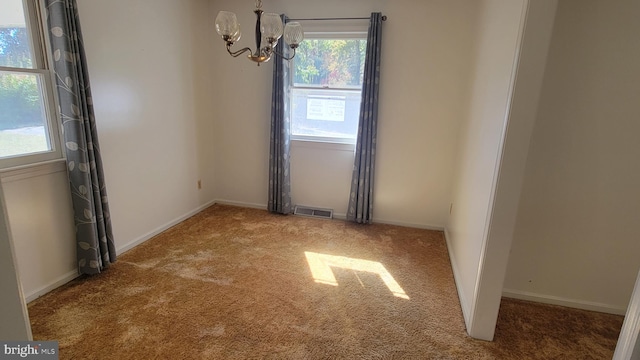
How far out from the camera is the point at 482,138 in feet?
7.57

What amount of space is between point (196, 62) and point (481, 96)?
10.1 ft

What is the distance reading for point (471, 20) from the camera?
10.3 feet

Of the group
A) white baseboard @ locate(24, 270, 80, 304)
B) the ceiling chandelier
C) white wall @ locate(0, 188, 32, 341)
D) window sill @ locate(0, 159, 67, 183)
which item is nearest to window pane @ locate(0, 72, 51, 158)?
window sill @ locate(0, 159, 67, 183)

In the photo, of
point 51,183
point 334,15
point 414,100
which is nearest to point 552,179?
point 414,100

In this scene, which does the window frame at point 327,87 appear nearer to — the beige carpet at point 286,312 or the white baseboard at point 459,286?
the beige carpet at point 286,312

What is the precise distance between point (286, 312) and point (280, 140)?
7.11ft

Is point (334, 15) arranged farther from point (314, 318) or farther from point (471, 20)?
point (314, 318)

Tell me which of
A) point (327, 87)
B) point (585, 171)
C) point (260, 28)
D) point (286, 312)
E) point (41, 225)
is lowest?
point (286, 312)

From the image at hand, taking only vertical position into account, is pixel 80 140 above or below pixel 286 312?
above

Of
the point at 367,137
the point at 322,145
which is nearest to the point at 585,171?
the point at 367,137

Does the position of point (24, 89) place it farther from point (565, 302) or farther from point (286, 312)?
point (565, 302)

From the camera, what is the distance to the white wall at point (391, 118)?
3.29m

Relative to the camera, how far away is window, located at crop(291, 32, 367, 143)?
11.7 feet

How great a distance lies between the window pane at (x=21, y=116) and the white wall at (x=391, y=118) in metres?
2.03
